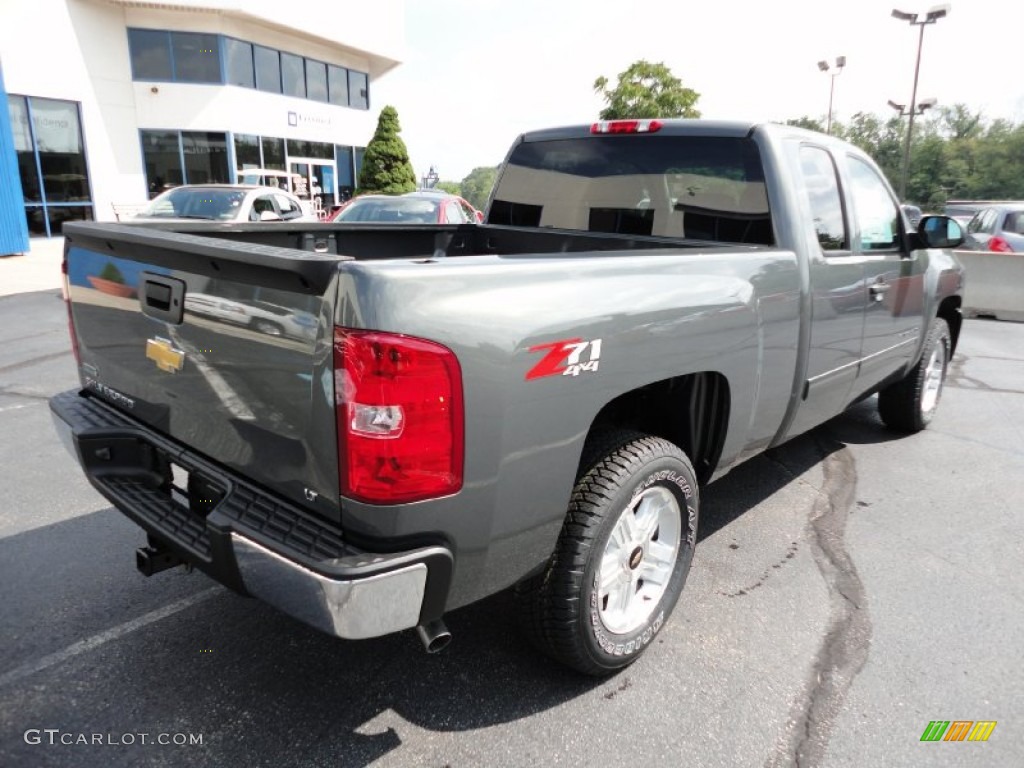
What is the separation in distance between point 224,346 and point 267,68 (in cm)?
2674

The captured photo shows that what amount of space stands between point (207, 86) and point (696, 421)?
2467 cm

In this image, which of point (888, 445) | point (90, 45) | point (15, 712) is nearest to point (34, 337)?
point (15, 712)

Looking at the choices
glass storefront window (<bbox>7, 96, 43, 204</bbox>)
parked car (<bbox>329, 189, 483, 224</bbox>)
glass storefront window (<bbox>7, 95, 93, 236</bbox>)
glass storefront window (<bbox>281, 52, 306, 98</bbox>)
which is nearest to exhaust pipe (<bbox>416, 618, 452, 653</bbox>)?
parked car (<bbox>329, 189, 483, 224</bbox>)

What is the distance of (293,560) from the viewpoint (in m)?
1.87

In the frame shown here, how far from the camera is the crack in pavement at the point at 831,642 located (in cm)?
235

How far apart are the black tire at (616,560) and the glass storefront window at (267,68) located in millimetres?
26226

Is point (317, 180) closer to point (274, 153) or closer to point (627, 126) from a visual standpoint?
point (274, 153)

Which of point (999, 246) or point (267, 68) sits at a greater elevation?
point (267, 68)

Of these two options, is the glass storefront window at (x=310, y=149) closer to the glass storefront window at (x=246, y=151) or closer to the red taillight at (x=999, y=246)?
the glass storefront window at (x=246, y=151)

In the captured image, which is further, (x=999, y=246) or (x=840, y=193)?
(x=999, y=246)

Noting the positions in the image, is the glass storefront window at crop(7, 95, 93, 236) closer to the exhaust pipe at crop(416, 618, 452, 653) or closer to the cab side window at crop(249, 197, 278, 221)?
the cab side window at crop(249, 197, 278, 221)

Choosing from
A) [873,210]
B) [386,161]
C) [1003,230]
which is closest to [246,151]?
[386,161]

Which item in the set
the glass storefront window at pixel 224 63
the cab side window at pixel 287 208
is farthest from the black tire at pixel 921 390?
the glass storefront window at pixel 224 63

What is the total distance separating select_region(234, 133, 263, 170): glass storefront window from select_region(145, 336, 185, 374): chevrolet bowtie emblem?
24.2 m
